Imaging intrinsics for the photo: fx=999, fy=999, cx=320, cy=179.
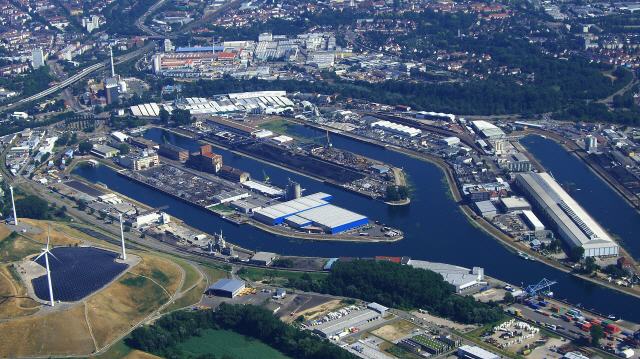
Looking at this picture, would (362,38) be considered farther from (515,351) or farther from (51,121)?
(515,351)

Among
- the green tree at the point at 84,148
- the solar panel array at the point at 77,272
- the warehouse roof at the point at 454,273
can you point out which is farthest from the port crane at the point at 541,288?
the green tree at the point at 84,148

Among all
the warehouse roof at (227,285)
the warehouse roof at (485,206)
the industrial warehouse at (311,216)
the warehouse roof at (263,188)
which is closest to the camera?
the warehouse roof at (227,285)

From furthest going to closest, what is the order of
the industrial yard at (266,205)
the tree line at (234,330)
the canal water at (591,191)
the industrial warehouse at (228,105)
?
the industrial warehouse at (228,105) → the industrial yard at (266,205) → the canal water at (591,191) → the tree line at (234,330)

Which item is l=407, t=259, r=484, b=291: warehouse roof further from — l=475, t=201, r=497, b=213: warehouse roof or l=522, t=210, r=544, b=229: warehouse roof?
l=475, t=201, r=497, b=213: warehouse roof

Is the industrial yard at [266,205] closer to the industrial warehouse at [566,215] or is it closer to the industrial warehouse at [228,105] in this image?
the industrial warehouse at [566,215]

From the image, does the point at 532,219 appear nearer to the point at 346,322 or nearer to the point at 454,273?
the point at 454,273

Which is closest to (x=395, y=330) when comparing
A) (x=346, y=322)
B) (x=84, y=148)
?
(x=346, y=322)
